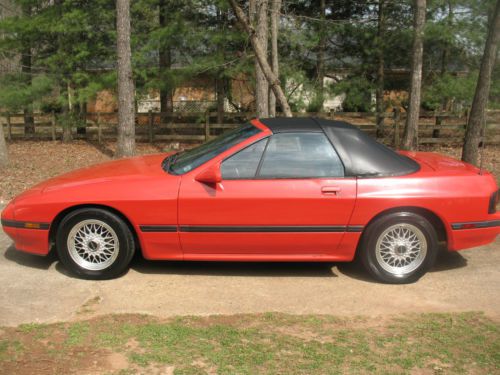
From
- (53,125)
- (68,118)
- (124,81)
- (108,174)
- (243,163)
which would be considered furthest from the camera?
(53,125)

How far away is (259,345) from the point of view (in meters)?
3.57

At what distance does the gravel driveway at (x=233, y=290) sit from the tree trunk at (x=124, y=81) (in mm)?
8279

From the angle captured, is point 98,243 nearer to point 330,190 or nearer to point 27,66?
point 330,190

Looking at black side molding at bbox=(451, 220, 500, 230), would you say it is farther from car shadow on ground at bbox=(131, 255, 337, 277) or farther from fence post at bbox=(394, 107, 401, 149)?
fence post at bbox=(394, 107, 401, 149)

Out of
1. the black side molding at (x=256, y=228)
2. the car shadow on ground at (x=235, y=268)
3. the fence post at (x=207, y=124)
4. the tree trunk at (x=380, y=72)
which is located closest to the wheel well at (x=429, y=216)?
the black side molding at (x=256, y=228)

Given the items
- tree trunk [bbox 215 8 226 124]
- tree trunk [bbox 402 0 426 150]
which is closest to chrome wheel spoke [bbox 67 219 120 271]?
tree trunk [bbox 215 8 226 124]

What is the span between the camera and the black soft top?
472cm

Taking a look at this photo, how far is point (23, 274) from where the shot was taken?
196 inches

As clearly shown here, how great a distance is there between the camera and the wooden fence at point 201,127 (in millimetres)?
16031

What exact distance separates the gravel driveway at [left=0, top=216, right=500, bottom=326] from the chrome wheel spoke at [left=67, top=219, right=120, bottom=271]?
185 millimetres

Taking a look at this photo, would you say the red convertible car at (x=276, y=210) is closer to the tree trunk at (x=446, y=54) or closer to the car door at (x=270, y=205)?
the car door at (x=270, y=205)

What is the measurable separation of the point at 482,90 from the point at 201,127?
946 cm

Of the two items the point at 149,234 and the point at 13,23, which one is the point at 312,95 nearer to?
the point at 13,23

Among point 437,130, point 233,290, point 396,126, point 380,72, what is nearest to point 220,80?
point 380,72
